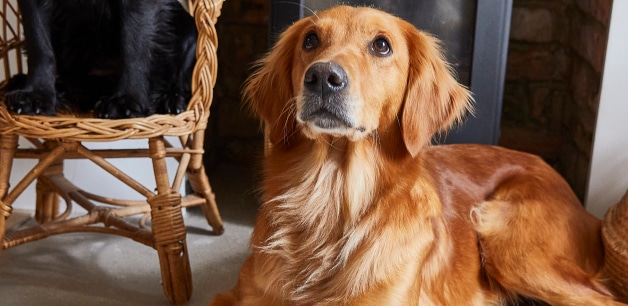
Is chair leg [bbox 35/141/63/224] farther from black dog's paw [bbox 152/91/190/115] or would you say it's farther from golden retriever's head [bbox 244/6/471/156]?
golden retriever's head [bbox 244/6/471/156]

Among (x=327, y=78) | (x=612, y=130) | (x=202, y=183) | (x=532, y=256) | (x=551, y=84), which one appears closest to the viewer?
(x=327, y=78)

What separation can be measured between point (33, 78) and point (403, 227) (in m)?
1.03

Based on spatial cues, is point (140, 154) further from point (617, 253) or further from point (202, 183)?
point (617, 253)

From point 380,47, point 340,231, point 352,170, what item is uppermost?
point 380,47

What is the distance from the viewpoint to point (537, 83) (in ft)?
9.46

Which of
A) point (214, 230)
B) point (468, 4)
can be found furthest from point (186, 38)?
point (468, 4)

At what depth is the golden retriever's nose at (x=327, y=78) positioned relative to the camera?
136cm

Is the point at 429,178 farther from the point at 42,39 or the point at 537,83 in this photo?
the point at 537,83

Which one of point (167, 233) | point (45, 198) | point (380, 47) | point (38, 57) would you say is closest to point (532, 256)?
point (380, 47)

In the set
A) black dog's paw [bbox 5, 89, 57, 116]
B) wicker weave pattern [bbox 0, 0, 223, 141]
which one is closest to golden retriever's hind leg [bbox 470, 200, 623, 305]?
wicker weave pattern [bbox 0, 0, 223, 141]

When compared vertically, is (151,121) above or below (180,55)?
below

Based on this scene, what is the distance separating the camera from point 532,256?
1.76 m

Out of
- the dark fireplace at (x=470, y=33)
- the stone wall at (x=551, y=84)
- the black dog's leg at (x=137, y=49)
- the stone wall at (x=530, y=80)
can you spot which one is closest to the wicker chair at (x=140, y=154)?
the black dog's leg at (x=137, y=49)

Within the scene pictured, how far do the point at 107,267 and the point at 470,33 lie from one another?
1.31m
